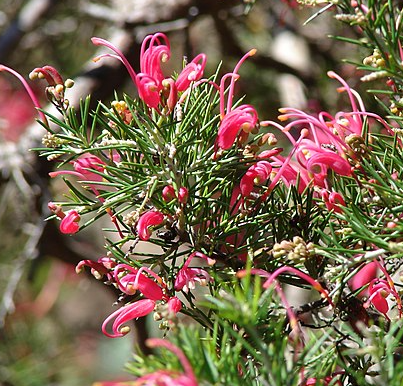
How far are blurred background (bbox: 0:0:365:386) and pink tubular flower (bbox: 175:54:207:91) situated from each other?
55cm

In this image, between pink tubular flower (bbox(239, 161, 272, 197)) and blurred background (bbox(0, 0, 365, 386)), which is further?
blurred background (bbox(0, 0, 365, 386))

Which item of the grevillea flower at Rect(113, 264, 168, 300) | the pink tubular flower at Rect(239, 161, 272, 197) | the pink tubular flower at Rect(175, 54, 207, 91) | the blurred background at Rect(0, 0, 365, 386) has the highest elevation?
the pink tubular flower at Rect(175, 54, 207, 91)

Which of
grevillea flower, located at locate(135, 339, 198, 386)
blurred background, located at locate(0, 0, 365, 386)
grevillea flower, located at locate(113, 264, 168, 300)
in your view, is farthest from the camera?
blurred background, located at locate(0, 0, 365, 386)

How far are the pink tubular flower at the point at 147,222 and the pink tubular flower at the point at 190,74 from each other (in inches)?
4.9

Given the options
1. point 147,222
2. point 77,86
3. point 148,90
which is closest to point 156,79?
point 148,90

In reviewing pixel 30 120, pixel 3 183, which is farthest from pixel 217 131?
pixel 30 120

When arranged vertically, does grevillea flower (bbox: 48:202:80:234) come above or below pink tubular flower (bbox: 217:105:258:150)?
below

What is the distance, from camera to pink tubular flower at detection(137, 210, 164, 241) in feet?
1.87

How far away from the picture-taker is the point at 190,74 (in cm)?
61

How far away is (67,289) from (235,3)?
4.51 feet

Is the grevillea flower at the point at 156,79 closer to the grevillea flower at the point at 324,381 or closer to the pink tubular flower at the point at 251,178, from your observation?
the pink tubular flower at the point at 251,178

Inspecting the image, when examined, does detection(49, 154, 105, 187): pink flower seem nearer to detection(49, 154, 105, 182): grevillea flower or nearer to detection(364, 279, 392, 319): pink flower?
detection(49, 154, 105, 182): grevillea flower

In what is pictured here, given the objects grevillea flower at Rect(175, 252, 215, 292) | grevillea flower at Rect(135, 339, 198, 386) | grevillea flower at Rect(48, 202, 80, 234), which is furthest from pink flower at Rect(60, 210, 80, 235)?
grevillea flower at Rect(135, 339, 198, 386)

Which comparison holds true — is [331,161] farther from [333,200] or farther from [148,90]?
[148,90]
